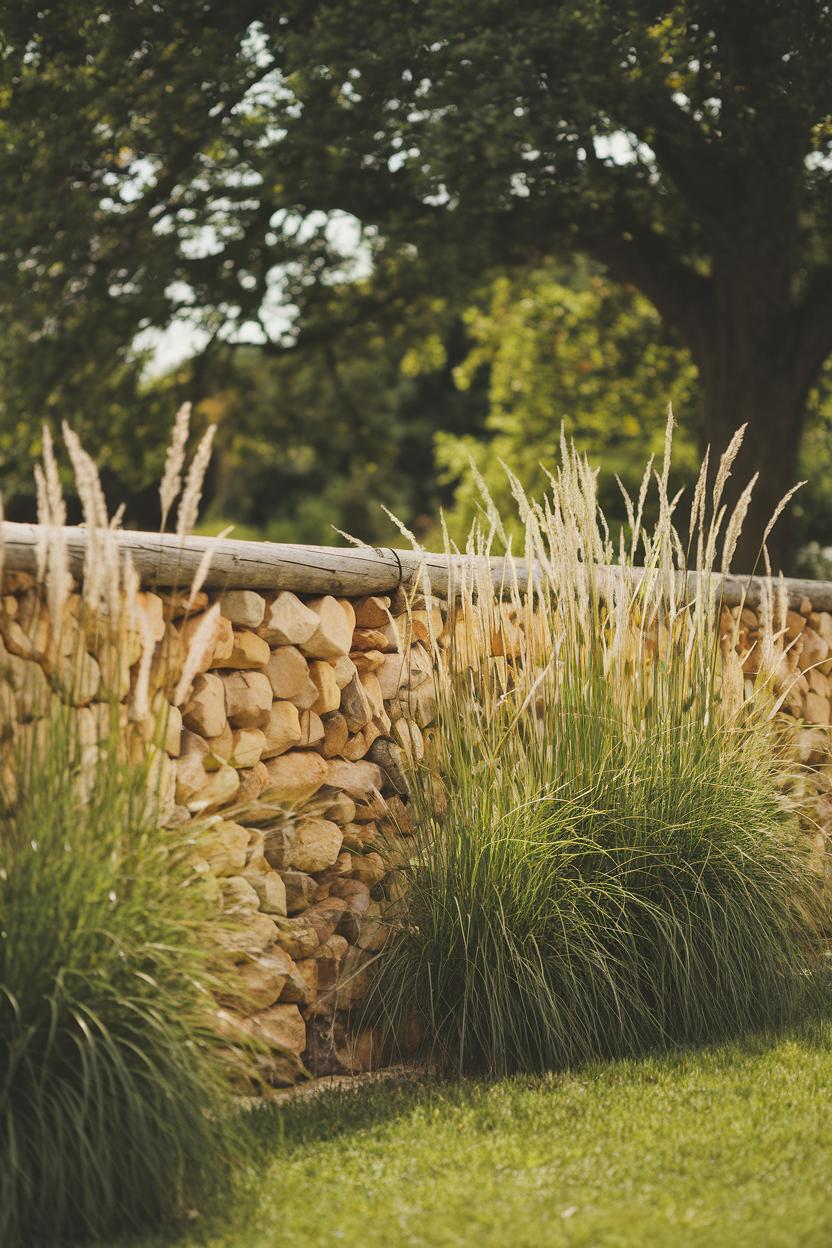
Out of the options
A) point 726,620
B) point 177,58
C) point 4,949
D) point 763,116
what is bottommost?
point 4,949

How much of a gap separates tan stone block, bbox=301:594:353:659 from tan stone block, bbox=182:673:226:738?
1.10ft

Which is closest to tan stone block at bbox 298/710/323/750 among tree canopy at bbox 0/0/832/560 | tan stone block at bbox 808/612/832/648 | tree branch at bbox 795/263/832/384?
tan stone block at bbox 808/612/832/648

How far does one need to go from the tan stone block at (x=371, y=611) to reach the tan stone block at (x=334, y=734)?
288 millimetres

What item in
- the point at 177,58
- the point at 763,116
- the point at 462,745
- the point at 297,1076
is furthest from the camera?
the point at 177,58

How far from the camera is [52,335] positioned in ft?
33.5

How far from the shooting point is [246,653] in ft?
11.1

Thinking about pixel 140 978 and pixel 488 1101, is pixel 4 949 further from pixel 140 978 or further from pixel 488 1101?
pixel 488 1101

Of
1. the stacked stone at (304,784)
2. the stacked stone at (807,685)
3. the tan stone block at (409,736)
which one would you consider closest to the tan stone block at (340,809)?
the stacked stone at (304,784)

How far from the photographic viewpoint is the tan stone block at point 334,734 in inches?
143

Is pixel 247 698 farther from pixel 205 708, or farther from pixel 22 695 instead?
pixel 22 695

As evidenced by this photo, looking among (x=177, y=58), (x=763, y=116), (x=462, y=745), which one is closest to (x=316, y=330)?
(x=177, y=58)

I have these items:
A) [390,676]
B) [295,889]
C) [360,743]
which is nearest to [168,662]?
[295,889]

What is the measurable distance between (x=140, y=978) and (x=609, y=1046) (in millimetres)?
1455

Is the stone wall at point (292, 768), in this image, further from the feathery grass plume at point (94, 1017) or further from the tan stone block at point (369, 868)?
the feathery grass plume at point (94, 1017)
